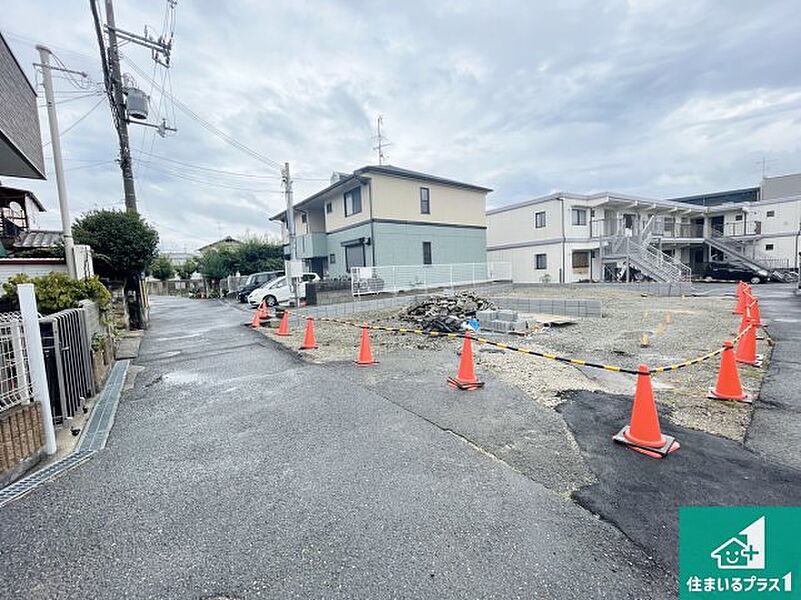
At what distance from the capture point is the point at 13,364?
337cm

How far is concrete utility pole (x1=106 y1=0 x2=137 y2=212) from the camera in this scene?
11.9 m

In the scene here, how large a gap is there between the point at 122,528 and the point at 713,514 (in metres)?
3.63

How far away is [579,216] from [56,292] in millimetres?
26203

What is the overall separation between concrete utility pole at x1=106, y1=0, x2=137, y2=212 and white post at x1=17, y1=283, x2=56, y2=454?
10.5 m

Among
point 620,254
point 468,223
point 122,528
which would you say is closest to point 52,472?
point 122,528

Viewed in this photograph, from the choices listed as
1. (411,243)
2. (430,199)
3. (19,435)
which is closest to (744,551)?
(19,435)

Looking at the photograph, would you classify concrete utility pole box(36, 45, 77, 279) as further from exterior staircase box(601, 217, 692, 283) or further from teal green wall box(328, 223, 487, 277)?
exterior staircase box(601, 217, 692, 283)

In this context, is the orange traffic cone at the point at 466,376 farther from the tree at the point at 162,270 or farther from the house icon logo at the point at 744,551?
the tree at the point at 162,270

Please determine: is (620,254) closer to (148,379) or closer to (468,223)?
(468,223)

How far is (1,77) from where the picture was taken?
5156mm

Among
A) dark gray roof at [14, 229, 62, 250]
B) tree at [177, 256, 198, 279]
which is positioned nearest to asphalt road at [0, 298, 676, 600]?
dark gray roof at [14, 229, 62, 250]

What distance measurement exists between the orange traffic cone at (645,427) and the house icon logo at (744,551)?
126cm

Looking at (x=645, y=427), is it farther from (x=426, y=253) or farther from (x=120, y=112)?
(x=426, y=253)

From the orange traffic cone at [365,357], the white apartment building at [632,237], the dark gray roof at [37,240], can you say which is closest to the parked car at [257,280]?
the dark gray roof at [37,240]
